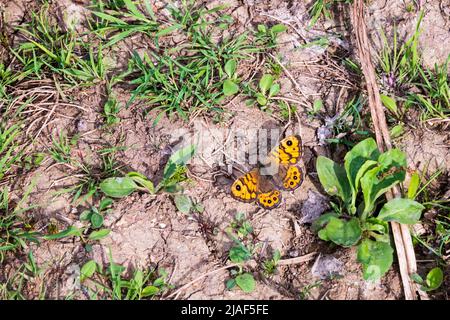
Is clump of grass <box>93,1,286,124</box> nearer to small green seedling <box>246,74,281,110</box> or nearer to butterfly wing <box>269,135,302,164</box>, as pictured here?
small green seedling <box>246,74,281,110</box>

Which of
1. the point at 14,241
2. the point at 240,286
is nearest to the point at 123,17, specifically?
the point at 14,241

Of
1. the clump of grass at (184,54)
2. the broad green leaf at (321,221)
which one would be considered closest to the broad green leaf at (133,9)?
the clump of grass at (184,54)

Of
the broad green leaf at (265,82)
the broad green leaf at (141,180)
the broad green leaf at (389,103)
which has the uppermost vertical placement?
the broad green leaf at (265,82)

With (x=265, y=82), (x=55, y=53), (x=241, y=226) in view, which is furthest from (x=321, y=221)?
(x=55, y=53)

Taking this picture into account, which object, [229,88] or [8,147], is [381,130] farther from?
Result: [8,147]

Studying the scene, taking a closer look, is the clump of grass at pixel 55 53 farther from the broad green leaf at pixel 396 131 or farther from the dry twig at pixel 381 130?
the broad green leaf at pixel 396 131

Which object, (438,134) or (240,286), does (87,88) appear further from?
(438,134)
